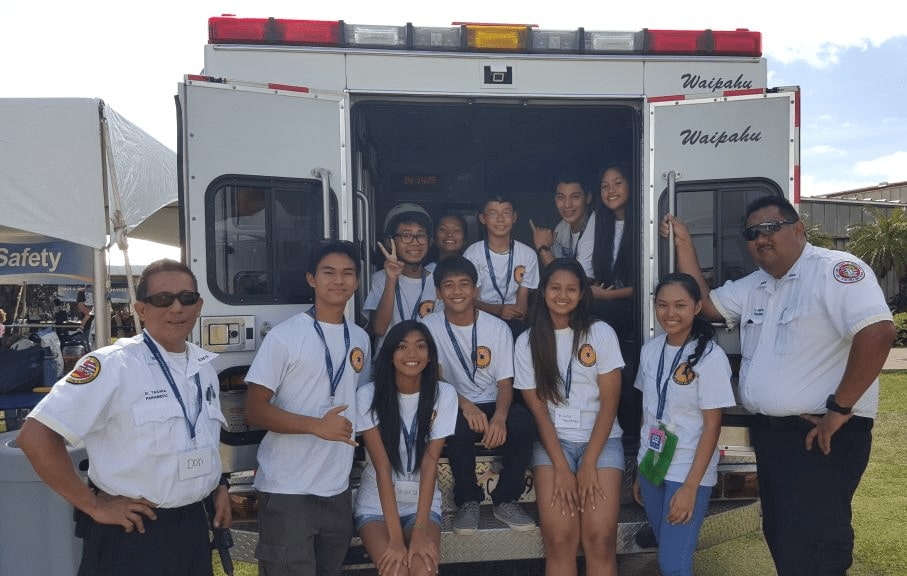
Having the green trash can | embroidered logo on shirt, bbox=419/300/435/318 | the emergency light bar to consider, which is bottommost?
the green trash can

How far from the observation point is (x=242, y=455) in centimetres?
305

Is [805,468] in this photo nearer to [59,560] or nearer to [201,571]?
[201,571]

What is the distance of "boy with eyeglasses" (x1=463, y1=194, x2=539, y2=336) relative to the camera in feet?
12.8

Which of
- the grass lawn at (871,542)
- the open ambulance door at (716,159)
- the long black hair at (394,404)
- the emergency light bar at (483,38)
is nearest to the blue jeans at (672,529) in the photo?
the open ambulance door at (716,159)

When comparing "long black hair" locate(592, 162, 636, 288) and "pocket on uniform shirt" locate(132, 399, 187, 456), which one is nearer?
"pocket on uniform shirt" locate(132, 399, 187, 456)

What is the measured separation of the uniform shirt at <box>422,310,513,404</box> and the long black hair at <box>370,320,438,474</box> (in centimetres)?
37

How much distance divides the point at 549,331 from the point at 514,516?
0.84 metres

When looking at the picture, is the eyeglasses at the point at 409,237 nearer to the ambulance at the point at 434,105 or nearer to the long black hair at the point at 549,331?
the ambulance at the point at 434,105

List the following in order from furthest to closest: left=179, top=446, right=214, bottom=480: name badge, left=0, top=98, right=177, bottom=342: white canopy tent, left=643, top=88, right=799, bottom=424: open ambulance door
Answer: left=0, top=98, right=177, bottom=342: white canopy tent, left=643, top=88, right=799, bottom=424: open ambulance door, left=179, top=446, right=214, bottom=480: name badge

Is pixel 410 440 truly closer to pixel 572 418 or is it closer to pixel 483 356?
pixel 483 356

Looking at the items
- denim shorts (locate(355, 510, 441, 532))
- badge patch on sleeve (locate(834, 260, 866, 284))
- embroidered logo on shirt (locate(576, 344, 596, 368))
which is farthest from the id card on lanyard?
badge patch on sleeve (locate(834, 260, 866, 284))

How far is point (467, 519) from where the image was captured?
9.73 ft

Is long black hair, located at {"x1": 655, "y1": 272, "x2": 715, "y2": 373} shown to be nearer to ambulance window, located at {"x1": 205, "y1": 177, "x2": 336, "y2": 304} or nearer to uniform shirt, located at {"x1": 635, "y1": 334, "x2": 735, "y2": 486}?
uniform shirt, located at {"x1": 635, "y1": 334, "x2": 735, "y2": 486}

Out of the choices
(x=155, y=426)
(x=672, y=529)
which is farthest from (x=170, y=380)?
(x=672, y=529)
